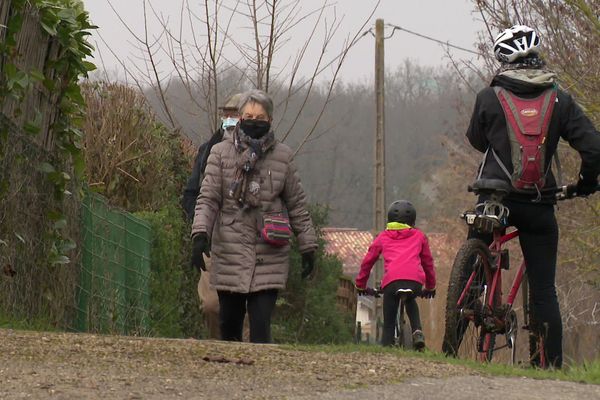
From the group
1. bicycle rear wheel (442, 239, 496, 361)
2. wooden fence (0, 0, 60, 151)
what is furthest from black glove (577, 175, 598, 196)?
wooden fence (0, 0, 60, 151)

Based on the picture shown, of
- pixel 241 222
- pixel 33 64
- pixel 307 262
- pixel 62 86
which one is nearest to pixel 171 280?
pixel 62 86

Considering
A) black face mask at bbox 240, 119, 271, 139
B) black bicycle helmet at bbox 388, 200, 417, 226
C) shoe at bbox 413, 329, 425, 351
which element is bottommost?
shoe at bbox 413, 329, 425, 351

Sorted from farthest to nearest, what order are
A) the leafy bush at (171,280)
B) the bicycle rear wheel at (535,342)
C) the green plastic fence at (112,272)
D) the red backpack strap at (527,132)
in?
the leafy bush at (171,280) < the green plastic fence at (112,272) < the bicycle rear wheel at (535,342) < the red backpack strap at (527,132)

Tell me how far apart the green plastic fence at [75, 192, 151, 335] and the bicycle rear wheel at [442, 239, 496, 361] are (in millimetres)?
2753

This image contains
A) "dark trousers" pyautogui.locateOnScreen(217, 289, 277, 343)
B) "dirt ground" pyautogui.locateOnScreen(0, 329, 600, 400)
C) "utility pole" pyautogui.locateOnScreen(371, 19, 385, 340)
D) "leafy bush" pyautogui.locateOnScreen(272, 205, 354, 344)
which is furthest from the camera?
"utility pole" pyautogui.locateOnScreen(371, 19, 385, 340)

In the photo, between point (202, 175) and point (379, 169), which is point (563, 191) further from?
point (379, 169)

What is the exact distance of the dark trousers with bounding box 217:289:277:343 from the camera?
27.1ft

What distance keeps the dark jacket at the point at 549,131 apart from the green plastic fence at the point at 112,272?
2984 mm

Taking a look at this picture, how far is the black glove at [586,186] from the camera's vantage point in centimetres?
770

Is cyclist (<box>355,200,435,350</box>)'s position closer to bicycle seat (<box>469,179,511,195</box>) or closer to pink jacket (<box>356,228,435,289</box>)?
pink jacket (<box>356,228,435,289</box>)

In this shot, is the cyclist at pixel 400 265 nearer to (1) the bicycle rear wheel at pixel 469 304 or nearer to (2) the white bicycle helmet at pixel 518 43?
(1) the bicycle rear wheel at pixel 469 304

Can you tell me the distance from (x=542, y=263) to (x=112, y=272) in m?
3.40

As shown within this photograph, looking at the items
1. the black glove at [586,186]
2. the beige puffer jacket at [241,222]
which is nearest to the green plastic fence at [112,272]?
the beige puffer jacket at [241,222]

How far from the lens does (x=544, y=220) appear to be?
25.5 feet
